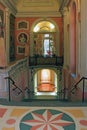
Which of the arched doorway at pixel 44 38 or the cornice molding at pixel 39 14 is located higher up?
the cornice molding at pixel 39 14

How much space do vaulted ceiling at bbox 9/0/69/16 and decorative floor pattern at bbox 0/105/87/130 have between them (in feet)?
49.0

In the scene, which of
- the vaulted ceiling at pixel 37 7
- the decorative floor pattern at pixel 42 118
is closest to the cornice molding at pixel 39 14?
the vaulted ceiling at pixel 37 7

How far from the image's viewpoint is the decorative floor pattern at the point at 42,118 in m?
5.12

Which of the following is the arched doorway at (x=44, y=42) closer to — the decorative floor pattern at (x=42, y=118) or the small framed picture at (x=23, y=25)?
the small framed picture at (x=23, y=25)

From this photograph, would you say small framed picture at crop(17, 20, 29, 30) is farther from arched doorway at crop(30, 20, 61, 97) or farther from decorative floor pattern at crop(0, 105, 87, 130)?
decorative floor pattern at crop(0, 105, 87, 130)

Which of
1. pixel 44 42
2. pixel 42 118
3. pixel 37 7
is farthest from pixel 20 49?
pixel 42 118

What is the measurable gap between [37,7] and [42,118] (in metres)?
16.2

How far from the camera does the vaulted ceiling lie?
66.5 ft

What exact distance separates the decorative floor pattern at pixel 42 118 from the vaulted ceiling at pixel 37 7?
1494 cm

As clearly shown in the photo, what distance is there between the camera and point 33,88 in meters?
20.6

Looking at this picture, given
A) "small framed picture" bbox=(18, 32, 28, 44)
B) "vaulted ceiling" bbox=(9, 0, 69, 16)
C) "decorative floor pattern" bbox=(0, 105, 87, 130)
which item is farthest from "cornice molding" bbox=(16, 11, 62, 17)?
"decorative floor pattern" bbox=(0, 105, 87, 130)

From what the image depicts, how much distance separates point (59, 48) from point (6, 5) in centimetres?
699

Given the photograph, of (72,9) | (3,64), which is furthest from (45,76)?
(3,64)

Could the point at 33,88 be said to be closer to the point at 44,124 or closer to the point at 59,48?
the point at 59,48
